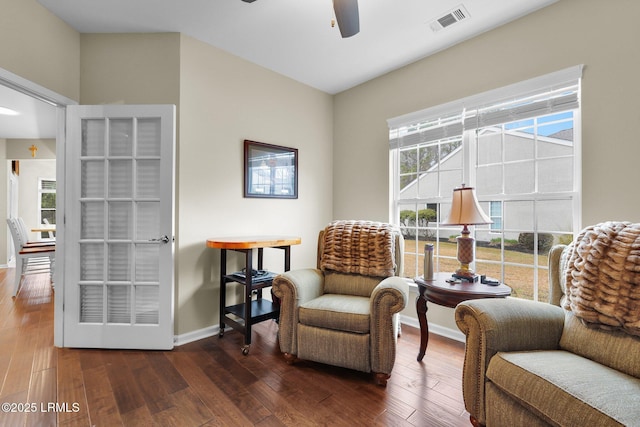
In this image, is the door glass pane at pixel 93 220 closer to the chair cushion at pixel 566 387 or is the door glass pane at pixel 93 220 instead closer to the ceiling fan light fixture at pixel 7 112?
the chair cushion at pixel 566 387

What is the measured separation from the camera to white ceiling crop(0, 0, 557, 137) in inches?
88.3

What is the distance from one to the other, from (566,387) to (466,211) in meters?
1.26

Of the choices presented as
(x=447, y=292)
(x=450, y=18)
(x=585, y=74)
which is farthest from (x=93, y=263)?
(x=585, y=74)

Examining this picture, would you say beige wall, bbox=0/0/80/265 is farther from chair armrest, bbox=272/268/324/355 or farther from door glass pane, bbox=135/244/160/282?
chair armrest, bbox=272/268/324/355

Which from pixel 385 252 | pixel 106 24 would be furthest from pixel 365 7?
→ pixel 106 24

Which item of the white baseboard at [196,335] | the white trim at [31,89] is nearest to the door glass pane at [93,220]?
the white trim at [31,89]

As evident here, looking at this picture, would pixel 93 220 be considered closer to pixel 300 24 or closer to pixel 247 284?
pixel 247 284

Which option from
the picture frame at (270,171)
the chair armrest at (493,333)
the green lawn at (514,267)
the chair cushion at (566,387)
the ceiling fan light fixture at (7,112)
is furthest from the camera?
the ceiling fan light fixture at (7,112)

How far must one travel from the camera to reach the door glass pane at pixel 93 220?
2.49 metres

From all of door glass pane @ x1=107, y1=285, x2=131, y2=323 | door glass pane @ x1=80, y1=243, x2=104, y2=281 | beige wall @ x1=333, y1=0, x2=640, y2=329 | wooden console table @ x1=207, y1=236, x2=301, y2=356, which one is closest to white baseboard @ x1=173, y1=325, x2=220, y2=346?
wooden console table @ x1=207, y1=236, x2=301, y2=356

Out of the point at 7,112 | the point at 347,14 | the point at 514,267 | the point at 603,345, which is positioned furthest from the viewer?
the point at 7,112

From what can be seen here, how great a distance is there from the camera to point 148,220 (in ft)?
8.25

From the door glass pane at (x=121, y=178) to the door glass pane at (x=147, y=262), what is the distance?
471mm

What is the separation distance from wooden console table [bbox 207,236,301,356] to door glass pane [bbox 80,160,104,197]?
99cm
